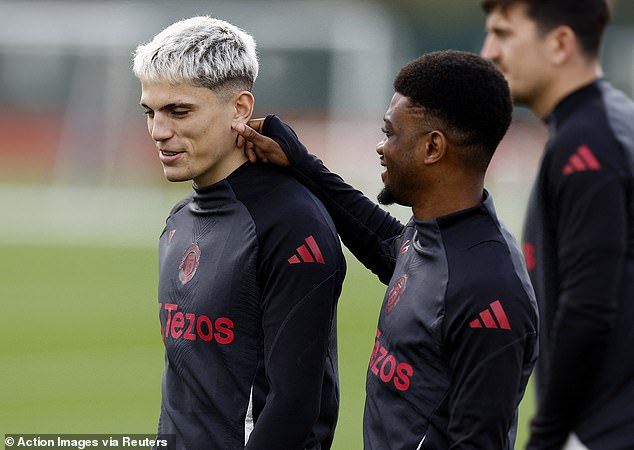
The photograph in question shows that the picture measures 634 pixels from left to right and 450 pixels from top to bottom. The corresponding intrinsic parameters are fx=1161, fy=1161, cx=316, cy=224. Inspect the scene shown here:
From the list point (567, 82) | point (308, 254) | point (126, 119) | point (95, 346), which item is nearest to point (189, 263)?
point (308, 254)

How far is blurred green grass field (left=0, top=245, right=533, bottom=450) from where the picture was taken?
26.9 ft

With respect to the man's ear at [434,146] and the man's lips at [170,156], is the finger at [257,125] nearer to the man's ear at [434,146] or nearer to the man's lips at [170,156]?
the man's lips at [170,156]

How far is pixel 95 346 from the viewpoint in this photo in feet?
35.8

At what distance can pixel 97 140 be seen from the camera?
960 inches

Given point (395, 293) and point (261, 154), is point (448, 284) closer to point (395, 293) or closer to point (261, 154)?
point (395, 293)

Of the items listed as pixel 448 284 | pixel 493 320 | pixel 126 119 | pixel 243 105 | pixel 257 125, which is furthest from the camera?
pixel 126 119

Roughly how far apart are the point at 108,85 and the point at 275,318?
22690 mm

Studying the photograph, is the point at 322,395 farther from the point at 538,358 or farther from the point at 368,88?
the point at 368,88

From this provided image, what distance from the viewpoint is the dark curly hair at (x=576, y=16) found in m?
2.82

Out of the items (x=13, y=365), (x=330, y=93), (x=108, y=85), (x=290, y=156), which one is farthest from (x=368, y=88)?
(x=290, y=156)

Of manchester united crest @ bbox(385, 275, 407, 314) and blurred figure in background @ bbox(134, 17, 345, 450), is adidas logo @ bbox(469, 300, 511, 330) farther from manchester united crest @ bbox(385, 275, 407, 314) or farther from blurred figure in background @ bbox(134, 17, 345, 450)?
blurred figure in background @ bbox(134, 17, 345, 450)

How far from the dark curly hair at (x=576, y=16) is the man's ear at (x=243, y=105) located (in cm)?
108

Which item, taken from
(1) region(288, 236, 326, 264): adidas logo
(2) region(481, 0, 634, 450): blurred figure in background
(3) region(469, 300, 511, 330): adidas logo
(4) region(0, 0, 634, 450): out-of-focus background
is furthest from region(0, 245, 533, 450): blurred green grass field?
(2) region(481, 0, 634, 450): blurred figure in background

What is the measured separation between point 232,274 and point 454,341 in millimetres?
698
